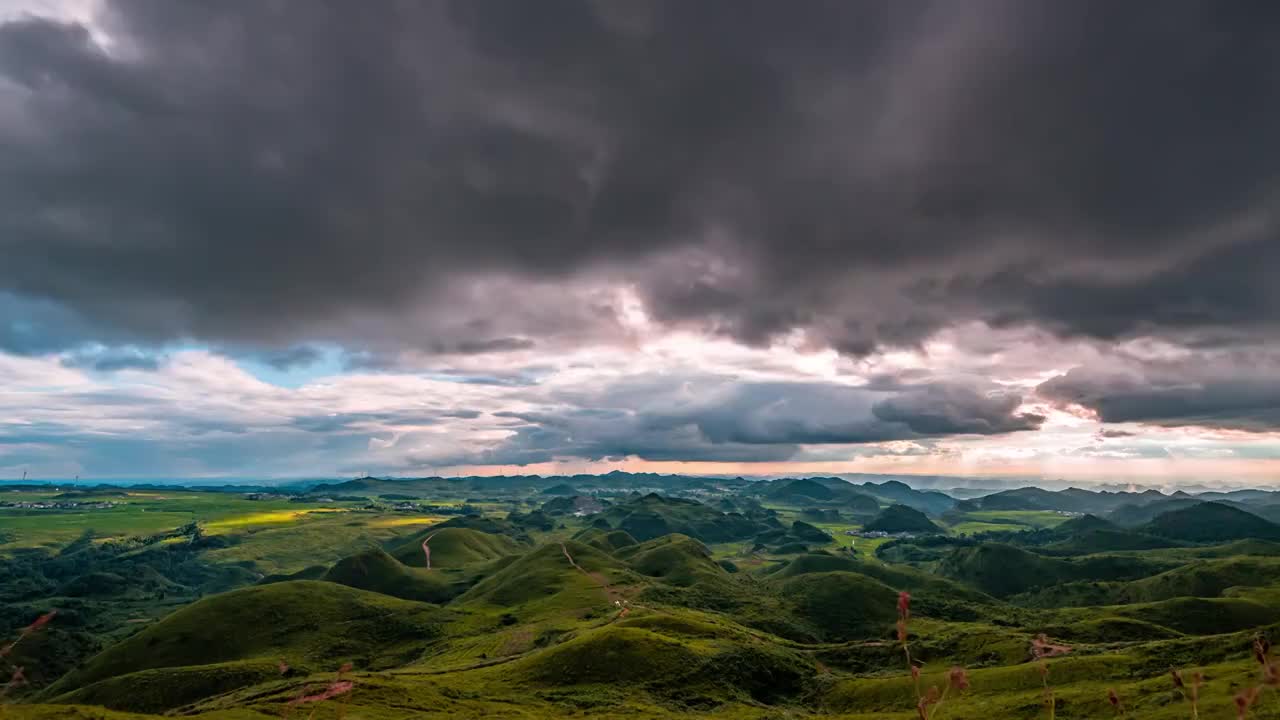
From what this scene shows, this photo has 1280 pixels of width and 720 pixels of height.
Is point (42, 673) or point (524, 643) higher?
point (524, 643)

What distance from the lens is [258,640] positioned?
18250cm

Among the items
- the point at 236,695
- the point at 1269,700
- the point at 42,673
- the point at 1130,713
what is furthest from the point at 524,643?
the point at 42,673

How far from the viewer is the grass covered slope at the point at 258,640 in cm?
17162

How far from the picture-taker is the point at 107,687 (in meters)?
145

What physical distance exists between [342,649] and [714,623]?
102 m

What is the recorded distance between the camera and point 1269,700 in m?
72.9

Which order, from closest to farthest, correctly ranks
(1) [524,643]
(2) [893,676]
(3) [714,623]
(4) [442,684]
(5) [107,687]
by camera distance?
(4) [442,684], (2) [893,676], (5) [107,687], (1) [524,643], (3) [714,623]

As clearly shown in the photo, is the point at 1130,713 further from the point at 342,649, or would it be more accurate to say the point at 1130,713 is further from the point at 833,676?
the point at 342,649

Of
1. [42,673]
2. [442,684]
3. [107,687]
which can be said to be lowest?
[42,673]

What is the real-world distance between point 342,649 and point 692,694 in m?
109

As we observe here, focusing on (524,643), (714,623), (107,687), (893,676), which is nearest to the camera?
(893,676)

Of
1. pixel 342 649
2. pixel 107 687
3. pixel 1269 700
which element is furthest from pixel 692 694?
pixel 107 687

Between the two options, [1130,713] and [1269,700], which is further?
[1130,713]

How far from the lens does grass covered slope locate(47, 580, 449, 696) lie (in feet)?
563
